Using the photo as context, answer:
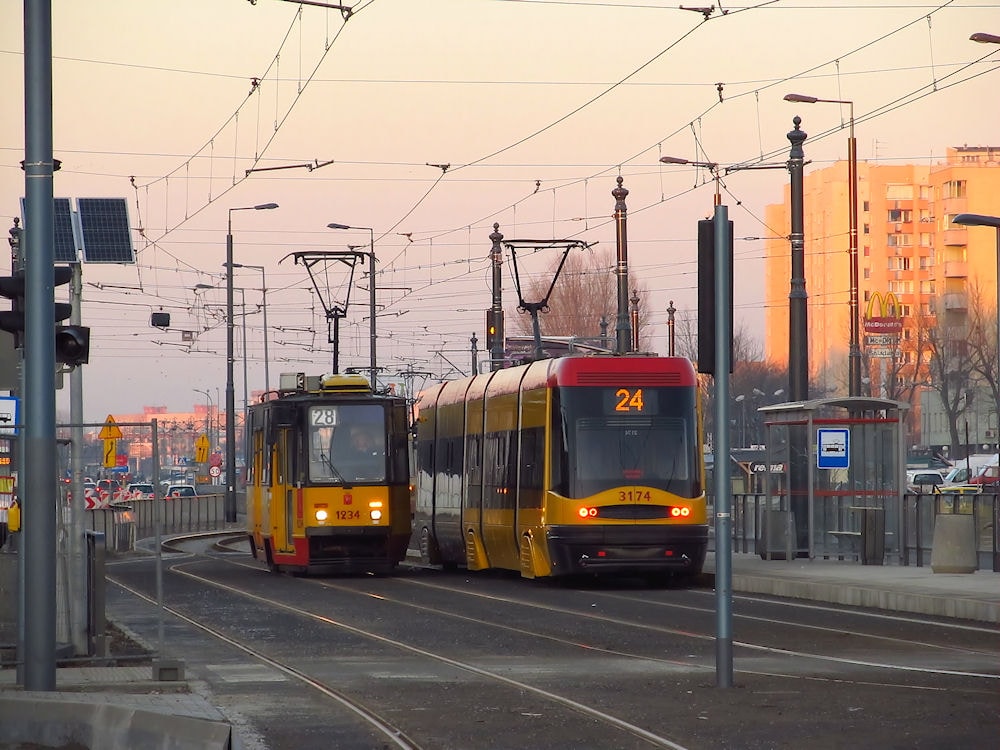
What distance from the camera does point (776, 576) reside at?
2570 cm

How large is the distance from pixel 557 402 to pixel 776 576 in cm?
389

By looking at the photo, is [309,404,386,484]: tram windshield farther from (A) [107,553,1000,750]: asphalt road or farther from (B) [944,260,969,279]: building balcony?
(B) [944,260,969,279]: building balcony

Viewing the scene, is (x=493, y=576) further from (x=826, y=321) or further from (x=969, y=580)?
(x=826, y=321)

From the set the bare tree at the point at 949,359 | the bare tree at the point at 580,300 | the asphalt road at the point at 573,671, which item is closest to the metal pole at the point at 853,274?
the asphalt road at the point at 573,671

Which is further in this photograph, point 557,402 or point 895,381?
point 895,381

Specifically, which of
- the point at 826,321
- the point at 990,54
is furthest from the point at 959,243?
the point at 990,54

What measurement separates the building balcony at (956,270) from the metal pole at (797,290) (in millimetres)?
87959

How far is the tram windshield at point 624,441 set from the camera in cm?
2520

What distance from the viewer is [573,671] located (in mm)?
14188

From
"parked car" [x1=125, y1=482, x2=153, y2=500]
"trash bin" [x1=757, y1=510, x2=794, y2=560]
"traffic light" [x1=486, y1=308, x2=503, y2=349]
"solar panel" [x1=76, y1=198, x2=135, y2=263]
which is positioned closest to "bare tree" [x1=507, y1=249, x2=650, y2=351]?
"parked car" [x1=125, y1=482, x2=153, y2=500]

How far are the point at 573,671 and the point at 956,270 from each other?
4138 inches

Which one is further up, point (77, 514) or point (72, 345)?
point (72, 345)

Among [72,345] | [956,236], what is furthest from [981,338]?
[72,345]

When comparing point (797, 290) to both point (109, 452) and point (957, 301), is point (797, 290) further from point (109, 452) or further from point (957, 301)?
point (957, 301)
